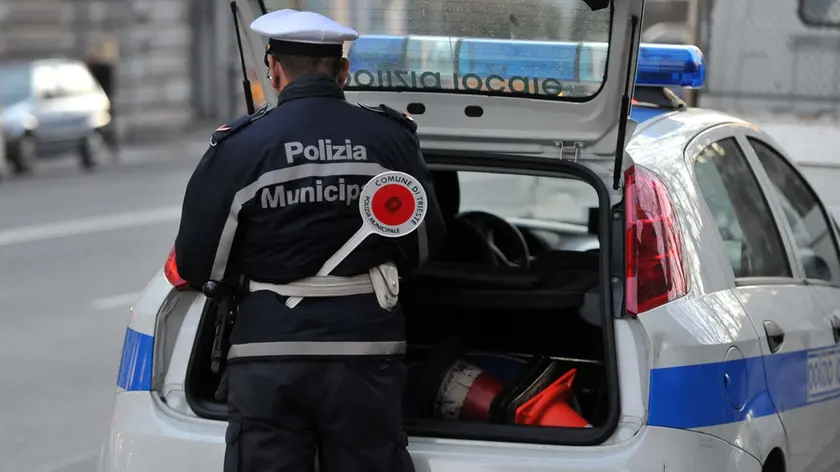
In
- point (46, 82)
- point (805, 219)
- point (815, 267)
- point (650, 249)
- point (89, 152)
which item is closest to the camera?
point (650, 249)

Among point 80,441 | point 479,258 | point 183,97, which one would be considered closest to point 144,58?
point 183,97

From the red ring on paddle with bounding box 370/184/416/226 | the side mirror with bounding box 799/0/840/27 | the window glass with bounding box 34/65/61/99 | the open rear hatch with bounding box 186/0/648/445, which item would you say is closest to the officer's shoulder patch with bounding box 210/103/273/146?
the red ring on paddle with bounding box 370/184/416/226

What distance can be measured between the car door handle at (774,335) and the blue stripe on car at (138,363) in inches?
66.6

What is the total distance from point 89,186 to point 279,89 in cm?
2040

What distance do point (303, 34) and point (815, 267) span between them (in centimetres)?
225

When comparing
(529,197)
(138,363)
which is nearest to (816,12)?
(529,197)

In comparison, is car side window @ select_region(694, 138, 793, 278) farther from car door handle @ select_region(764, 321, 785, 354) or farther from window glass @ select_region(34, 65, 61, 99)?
window glass @ select_region(34, 65, 61, 99)

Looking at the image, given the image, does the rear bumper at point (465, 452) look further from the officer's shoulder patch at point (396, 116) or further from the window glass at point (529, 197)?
the window glass at point (529, 197)

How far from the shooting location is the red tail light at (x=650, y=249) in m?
3.76

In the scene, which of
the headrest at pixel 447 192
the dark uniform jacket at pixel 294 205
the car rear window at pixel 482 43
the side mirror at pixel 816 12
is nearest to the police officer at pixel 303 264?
the dark uniform jacket at pixel 294 205

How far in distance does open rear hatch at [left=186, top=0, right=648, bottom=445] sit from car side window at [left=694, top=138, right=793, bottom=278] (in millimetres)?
417

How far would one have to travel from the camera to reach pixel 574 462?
3.59 metres

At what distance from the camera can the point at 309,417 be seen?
3.54m

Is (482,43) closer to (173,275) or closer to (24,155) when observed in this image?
(173,275)
